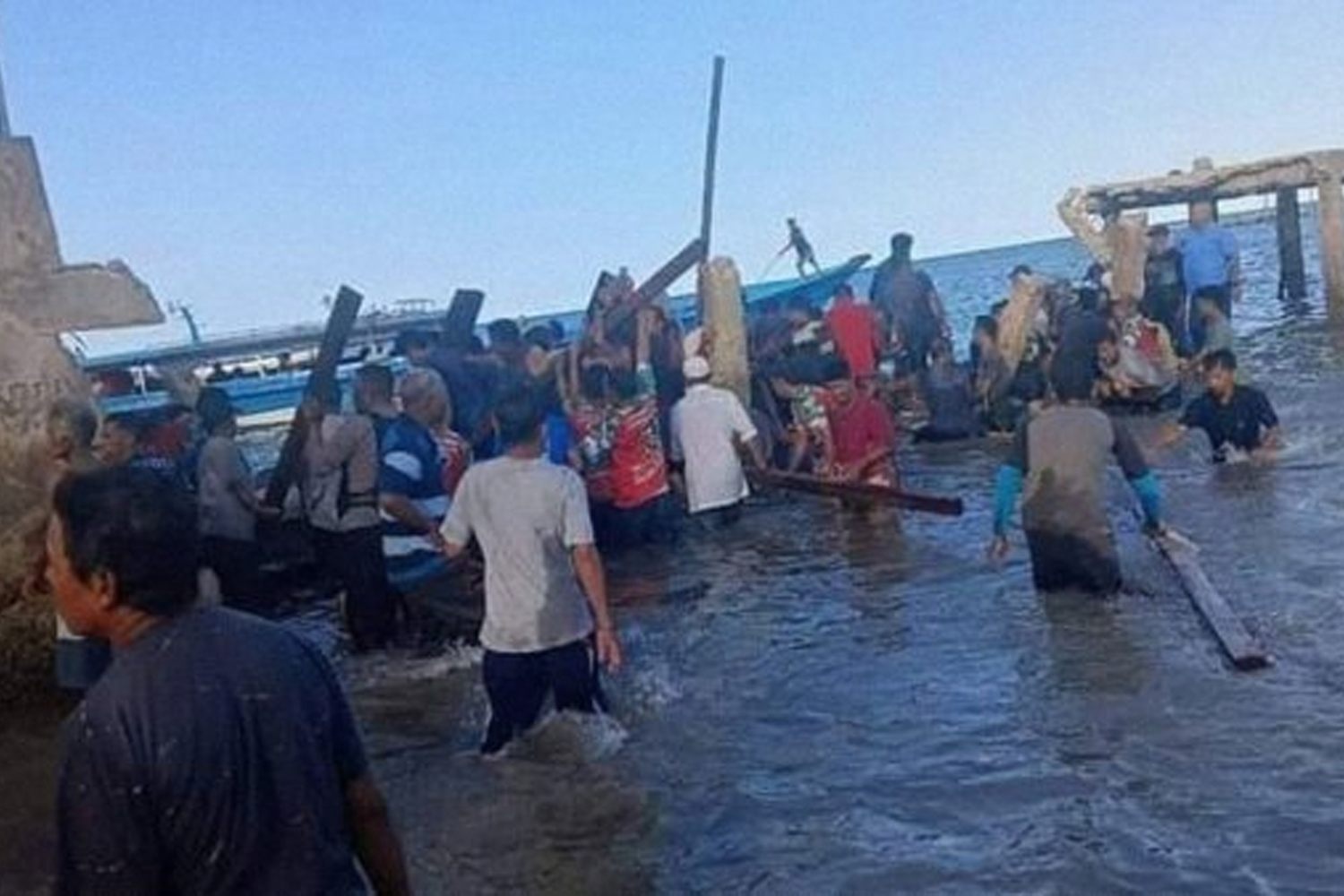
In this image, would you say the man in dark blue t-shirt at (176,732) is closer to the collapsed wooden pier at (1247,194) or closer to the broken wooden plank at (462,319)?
the broken wooden plank at (462,319)

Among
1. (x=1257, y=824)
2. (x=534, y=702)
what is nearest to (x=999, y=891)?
(x=1257, y=824)

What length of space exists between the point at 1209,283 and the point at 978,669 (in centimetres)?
1375

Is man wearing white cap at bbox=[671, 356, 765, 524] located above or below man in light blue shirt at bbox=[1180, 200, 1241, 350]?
below

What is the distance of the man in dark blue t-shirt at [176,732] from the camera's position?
253 cm

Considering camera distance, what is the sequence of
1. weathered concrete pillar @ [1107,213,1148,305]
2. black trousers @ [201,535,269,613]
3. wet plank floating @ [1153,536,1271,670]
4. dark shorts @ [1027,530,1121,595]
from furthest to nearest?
weathered concrete pillar @ [1107,213,1148,305], black trousers @ [201,535,269,613], dark shorts @ [1027,530,1121,595], wet plank floating @ [1153,536,1271,670]

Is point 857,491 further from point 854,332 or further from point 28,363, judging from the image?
point 28,363

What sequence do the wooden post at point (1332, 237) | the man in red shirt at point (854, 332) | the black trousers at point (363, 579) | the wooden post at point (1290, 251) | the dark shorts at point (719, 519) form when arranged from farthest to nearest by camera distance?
the wooden post at point (1290, 251) < the wooden post at point (1332, 237) < the man in red shirt at point (854, 332) < the dark shorts at point (719, 519) < the black trousers at point (363, 579)

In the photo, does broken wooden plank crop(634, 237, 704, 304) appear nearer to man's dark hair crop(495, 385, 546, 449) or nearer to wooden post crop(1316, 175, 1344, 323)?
man's dark hair crop(495, 385, 546, 449)

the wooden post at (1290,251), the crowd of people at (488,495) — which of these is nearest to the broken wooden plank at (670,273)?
the crowd of people at (488,495)

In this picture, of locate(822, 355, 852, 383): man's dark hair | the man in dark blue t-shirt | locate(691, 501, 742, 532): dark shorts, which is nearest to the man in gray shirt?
the man in dark blue t-shirt

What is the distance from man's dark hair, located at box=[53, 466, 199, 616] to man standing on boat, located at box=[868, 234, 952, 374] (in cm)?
1644

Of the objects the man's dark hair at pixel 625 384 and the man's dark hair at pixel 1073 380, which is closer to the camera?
the man's dark hair at pixel 1073 380

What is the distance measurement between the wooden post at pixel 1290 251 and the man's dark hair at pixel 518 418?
2629cm

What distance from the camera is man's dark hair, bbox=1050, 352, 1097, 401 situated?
8.30 meters
